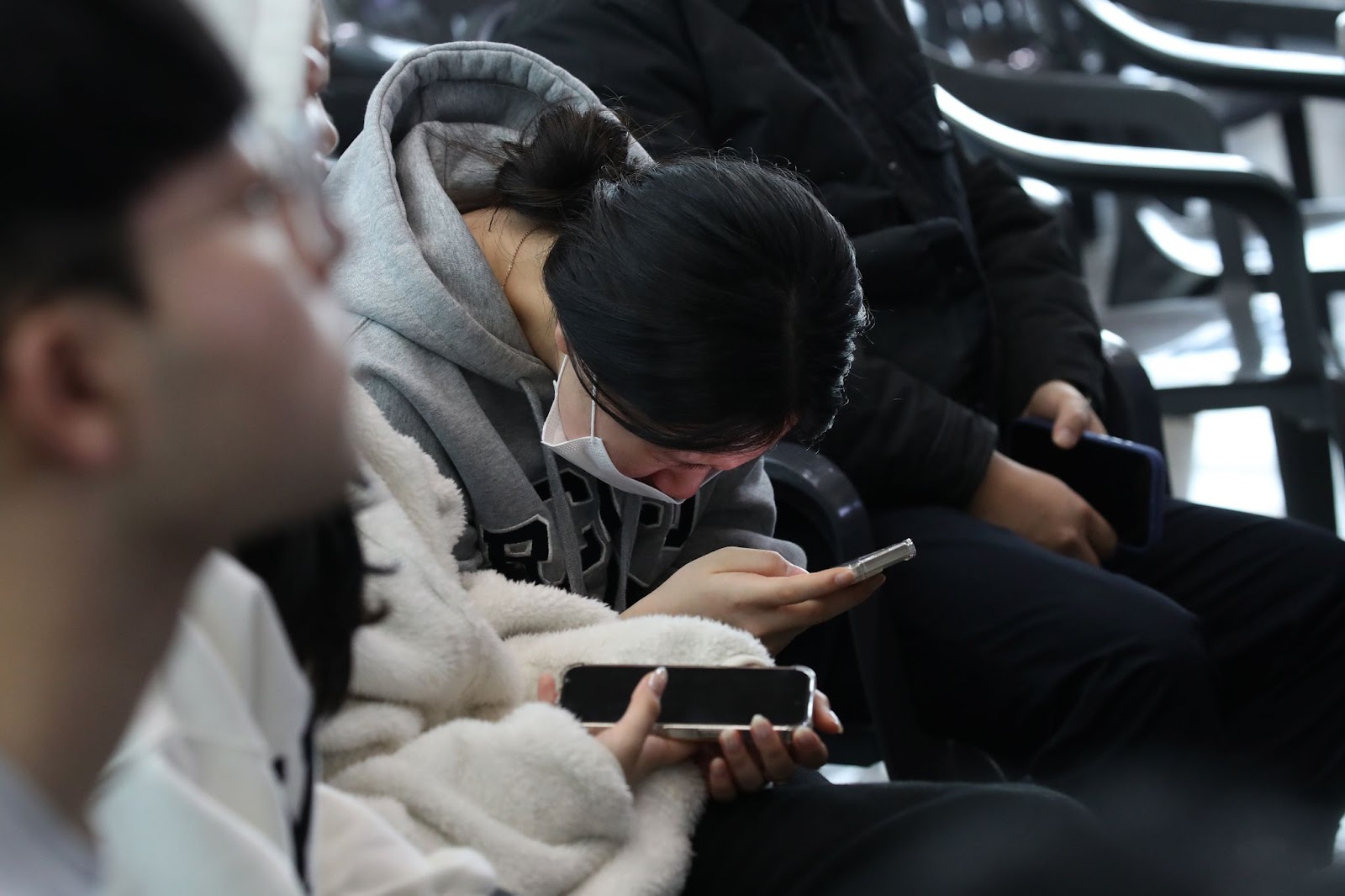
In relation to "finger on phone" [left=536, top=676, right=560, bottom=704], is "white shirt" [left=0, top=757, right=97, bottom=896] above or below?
above

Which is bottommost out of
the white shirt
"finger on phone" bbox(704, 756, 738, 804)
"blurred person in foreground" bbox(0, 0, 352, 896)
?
"finger on phone" bbox(704, 756, 738, 804)

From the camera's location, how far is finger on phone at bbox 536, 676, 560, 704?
98cm

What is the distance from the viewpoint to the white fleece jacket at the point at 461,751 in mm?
851

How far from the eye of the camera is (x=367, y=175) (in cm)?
112

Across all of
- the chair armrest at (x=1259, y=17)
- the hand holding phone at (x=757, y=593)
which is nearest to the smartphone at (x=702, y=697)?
the hand holding phone at (x=757, y=593)

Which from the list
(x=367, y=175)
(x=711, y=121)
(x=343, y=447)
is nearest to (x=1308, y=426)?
(x=711, y=121)

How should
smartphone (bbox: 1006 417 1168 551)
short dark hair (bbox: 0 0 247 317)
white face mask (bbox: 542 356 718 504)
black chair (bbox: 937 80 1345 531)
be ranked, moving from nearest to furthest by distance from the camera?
1. short dark hair (bbox: 0 0 247 317)
2. white face mask (bbox: 542 356 718 504)
3. smartphone (bbox: 1006 417 1168 551)
4. black chair (bbox: 937 80 1345 531)

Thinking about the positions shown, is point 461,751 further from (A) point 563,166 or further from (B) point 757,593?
(A) point 563,166

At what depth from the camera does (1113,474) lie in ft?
4.71

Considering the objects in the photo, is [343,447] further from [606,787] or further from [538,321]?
[538,321]

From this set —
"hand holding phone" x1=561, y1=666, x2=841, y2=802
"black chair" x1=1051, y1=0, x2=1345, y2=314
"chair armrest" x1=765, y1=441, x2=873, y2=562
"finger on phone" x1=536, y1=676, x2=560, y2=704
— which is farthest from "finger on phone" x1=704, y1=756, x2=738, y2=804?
"black chair" x1=1051, y1=0, x2=1345, y2=314

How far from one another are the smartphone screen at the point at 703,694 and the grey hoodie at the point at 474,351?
0.59 feet

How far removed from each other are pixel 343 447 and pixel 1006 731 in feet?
3.23

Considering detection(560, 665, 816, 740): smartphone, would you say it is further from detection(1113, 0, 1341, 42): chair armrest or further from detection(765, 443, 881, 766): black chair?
detection(1113, 0, 1341, 42): chair armrest
